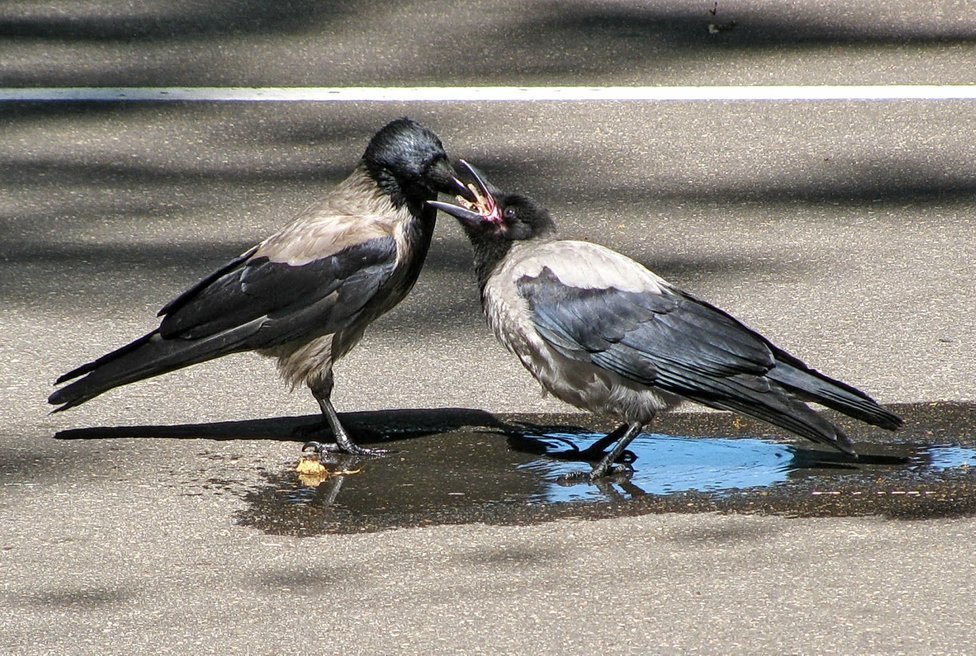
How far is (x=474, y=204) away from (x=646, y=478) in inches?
47.3

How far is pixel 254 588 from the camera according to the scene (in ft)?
14.3

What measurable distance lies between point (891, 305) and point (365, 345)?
225 cm

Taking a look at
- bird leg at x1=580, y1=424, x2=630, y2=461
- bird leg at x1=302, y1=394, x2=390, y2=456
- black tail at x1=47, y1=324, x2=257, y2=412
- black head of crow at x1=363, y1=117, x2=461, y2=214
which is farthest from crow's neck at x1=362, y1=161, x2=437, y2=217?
bird leg at x1=580, y1=424, x2=630, y2=461

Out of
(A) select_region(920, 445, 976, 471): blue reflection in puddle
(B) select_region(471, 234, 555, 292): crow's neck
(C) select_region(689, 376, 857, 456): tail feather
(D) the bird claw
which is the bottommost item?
(D) the bird claw

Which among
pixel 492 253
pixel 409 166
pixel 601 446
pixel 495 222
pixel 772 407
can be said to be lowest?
pixel 601 446

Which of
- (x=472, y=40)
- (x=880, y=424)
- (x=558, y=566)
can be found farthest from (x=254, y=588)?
(x=472, y=40)

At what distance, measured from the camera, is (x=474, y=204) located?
18.8 feet

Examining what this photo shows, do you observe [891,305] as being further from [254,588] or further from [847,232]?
[254,588]

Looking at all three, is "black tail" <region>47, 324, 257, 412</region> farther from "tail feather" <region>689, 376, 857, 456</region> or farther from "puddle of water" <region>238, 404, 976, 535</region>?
"tail feather" <region>689, 376, 857, 456</region>

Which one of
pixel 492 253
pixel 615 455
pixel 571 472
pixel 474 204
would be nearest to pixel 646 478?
pixel 615 455

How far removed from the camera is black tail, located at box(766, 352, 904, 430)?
16.9 ft

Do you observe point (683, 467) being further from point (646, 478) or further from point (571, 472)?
point (571, 472)

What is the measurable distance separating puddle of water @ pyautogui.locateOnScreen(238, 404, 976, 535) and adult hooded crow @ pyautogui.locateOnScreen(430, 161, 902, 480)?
0.15 metres

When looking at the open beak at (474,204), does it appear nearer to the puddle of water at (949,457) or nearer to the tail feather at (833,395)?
the tail feather at (833,395)
